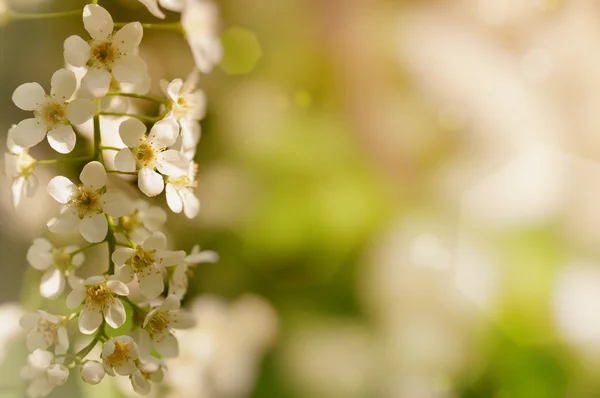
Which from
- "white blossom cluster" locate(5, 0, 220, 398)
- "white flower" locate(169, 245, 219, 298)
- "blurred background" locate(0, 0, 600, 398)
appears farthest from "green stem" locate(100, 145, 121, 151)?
"blurred background" locate(0, 0, 600, 398)

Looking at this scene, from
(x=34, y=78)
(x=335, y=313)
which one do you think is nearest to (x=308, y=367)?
(x=335, y=313)

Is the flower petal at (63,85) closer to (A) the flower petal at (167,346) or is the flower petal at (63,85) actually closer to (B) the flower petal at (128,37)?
(B) the flower petal at (128,37)

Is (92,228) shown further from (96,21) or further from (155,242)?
(96,21)

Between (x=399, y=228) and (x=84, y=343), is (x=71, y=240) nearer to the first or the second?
(x=84, y=343)

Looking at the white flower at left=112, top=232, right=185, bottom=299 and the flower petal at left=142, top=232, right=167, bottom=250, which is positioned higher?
the flower petal at left=142, top=232, right=167, bottom=250

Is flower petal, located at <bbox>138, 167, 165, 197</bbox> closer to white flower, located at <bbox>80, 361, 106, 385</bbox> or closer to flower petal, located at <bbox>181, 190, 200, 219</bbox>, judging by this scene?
flower petal, located at <bbox>181, 190, 200, 219</bbox>

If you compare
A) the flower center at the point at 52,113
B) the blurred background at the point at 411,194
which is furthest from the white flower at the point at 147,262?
the blurred background at the point at 411,194
